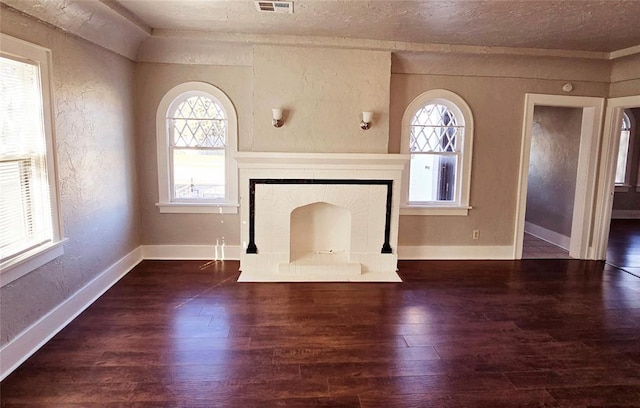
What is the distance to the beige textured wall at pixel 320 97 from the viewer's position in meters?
4.05

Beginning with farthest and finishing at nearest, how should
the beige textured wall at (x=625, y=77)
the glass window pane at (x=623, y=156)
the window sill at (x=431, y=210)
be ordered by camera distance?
the glass window pane at (x=623, y=156)
the window sill at (x=431, y=210)
the beige textured wall at (x=625, y=77)

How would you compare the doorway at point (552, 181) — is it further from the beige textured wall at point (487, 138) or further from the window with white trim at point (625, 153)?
the window with white trim at point (625, 153)

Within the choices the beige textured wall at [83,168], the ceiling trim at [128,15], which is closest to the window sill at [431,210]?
the beige textured wall at [83,168]

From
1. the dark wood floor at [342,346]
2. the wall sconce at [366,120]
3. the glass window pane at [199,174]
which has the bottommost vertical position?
the dark wood floor at [342,346]

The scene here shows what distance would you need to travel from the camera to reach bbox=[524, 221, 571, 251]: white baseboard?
5.47 meters

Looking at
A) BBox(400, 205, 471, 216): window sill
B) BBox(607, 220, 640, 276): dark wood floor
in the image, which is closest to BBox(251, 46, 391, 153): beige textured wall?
BBox(400, 205, 471, 216): window sill

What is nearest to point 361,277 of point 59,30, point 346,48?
point 346,48

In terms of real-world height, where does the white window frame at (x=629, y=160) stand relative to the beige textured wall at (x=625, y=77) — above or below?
below

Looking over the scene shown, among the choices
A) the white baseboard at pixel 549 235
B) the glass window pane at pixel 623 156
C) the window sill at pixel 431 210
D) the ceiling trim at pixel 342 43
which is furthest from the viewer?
the glass window pane at pixel 623 156

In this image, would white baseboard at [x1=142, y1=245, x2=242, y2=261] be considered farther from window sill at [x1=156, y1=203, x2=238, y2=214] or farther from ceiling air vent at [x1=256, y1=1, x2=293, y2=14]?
ceiling air vent at [x1=256, y1=1, x2=293, y2=14]

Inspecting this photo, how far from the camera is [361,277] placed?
13.6ft

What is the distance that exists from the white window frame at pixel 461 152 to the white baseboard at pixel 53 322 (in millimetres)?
3233

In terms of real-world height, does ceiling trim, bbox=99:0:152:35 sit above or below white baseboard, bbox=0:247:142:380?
above

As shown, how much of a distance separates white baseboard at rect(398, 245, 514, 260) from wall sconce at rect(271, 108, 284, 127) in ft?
6.93
